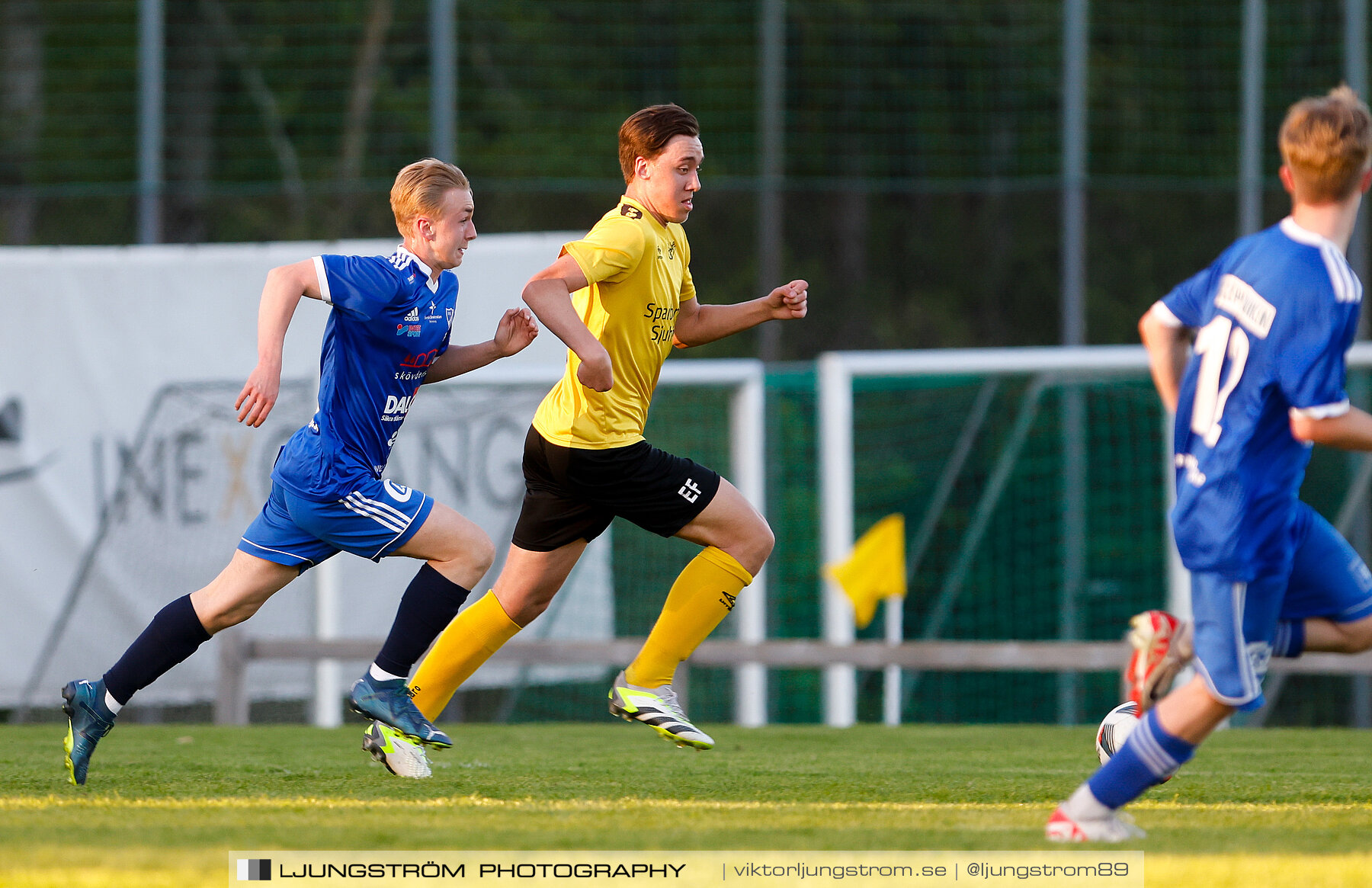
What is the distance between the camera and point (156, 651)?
471cm

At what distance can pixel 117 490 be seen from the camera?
9922 mm

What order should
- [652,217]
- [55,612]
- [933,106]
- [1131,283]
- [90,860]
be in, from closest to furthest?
[90,860] < [652,217] < [55,612] < [933,106] < [1131,283]

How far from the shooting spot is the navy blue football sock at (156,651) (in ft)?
15.4

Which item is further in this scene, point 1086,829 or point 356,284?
point 356,284

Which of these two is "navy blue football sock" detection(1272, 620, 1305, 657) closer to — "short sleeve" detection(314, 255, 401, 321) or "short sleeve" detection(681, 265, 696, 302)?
"short sleeve" detection(681, 265, 696, 302)

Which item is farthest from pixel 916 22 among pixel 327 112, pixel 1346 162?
pixel 1346 162

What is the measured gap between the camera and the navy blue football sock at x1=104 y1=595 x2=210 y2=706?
470 centimetres

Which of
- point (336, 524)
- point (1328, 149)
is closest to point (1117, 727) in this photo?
point (1328, 149)

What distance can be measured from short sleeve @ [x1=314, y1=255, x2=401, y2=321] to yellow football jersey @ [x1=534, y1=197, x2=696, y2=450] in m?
0.52

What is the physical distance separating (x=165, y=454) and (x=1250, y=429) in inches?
301

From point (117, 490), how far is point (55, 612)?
779 mm

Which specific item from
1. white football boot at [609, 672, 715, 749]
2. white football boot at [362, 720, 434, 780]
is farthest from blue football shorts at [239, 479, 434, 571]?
white football boot at [609, 672, 715, 749]

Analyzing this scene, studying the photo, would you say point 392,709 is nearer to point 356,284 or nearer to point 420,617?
point 420,617

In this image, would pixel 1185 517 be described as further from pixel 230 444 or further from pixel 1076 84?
pixel 1076 84
